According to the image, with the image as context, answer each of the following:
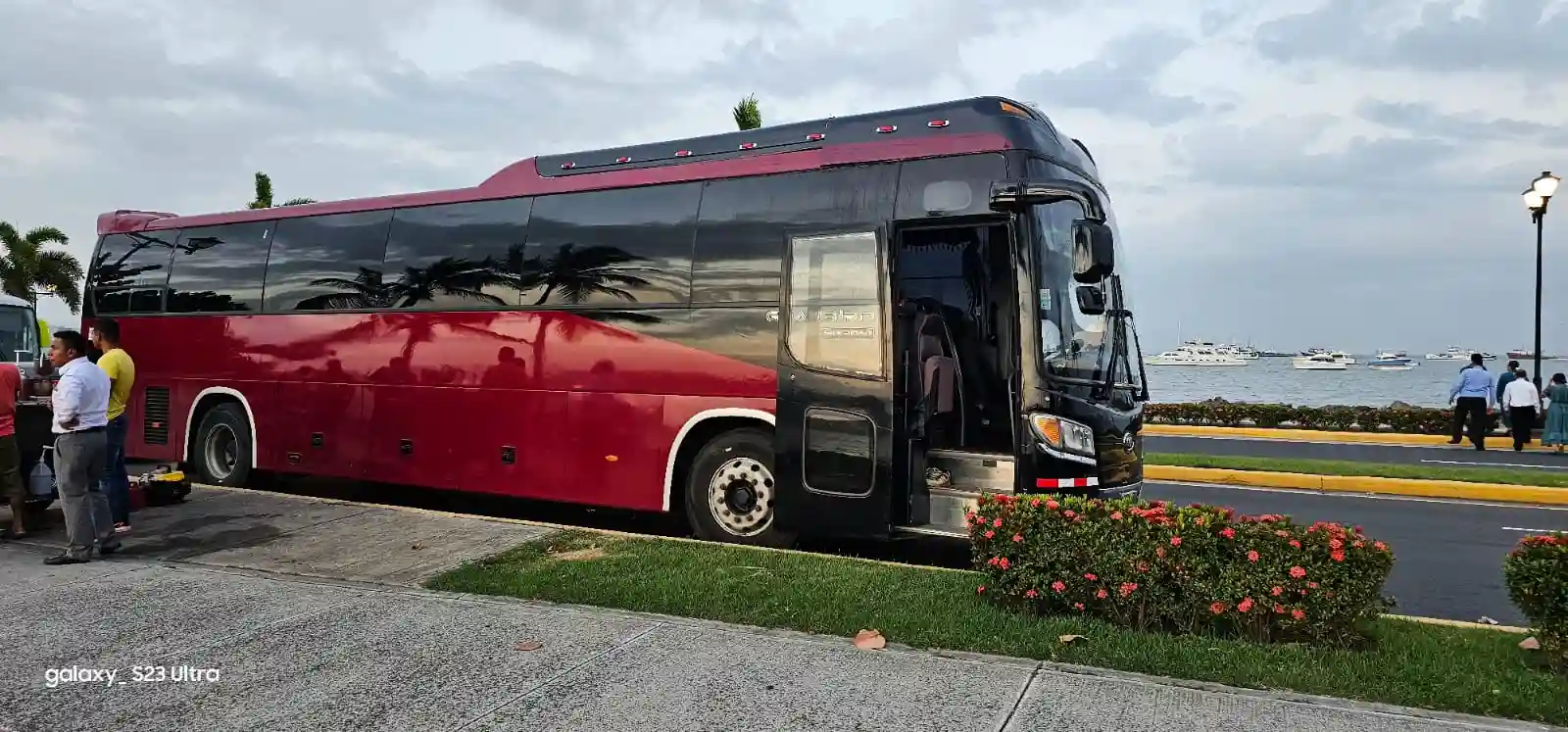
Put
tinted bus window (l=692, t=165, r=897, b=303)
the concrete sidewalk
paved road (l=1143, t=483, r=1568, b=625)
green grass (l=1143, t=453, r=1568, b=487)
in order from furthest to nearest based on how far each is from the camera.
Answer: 1. green grass (l=1143, t=453, r=1568, b=487)
2. tinted bus window (l=692, t=165, r=897, b=303)
3. paved road (l=1143, t=483, r=1568, b=625)
4. the concrete sidewalk

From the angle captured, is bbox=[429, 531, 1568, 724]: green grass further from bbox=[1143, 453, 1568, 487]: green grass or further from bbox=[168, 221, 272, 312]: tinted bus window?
bbox=[1143, 453, 1568, 487]: green grass

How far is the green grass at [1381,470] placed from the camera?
13469 mm

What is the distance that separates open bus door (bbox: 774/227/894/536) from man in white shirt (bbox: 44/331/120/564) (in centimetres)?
498

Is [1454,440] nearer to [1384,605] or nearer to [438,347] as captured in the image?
[1384,605]

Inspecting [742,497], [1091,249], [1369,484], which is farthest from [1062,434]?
[1369,484]

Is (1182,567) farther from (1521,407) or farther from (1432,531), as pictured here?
(1521,407)

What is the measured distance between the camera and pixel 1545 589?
4707mm

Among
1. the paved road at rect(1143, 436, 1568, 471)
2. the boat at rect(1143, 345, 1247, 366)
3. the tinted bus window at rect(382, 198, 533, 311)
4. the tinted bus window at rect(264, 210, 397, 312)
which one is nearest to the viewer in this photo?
the tinted bus window at rect(382, 198, 533, 311)

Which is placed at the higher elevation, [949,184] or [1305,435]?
[949,184]

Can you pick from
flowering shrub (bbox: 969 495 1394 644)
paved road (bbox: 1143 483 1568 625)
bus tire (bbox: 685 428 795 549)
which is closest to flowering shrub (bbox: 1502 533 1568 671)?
flowering shrub (bbox: 969 495 1394 644)

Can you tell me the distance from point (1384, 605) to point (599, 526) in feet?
23.1

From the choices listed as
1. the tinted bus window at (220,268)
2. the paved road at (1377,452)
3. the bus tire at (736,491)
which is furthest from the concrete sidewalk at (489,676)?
the paved road at (1377,452)

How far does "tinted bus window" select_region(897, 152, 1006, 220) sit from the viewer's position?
24.6 ft

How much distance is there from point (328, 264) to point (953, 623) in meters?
8.46
